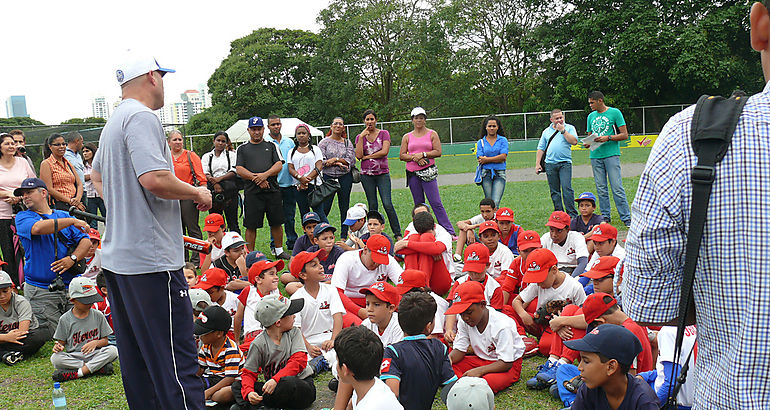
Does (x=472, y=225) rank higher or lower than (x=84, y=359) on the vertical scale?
higher

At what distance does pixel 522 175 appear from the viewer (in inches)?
744

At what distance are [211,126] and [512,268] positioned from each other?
134 feet

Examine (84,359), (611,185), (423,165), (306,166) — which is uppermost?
(306,166)

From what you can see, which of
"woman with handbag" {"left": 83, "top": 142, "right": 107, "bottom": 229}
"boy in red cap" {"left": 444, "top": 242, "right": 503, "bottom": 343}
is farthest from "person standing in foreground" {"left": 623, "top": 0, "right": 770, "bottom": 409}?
"woman with handbag" {"left": 83, "top": 142, "right": 107, "bottom": 229}

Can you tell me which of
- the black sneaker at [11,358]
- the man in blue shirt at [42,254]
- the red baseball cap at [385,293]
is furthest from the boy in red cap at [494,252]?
the black sneaker at [11,358]

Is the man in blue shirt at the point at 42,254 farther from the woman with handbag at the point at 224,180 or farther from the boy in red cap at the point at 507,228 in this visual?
the boy in red cap at the point at 507,228

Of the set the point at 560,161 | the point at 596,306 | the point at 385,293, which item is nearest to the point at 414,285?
the point at 385,293

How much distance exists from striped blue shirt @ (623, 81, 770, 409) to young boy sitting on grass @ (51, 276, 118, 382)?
5.24 m

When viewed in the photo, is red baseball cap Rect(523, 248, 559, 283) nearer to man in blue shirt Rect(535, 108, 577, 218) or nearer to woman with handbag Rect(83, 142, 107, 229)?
man in blue shirt Rect(535, 108, 577, 218)

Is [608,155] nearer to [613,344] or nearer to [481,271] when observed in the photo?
[481,271]

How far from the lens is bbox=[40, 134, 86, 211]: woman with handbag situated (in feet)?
28.0

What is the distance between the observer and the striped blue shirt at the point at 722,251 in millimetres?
1259

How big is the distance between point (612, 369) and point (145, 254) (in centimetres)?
244

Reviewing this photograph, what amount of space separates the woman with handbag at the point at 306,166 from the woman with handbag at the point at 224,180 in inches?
37.1
